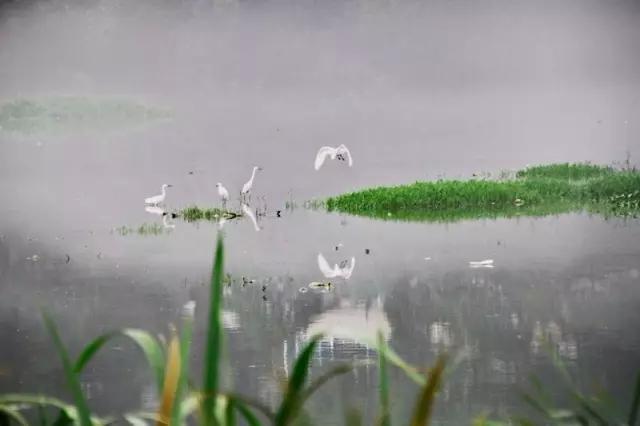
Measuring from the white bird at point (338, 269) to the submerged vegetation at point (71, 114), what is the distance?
82 centimetres

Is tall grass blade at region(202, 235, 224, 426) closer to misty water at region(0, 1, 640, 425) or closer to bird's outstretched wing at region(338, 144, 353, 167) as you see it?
misty water at region(0, 1, 640, 425)

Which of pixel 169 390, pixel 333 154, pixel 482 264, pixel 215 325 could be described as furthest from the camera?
pixel 333 154

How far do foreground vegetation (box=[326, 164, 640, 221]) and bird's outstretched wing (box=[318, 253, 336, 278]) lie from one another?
19 centimetres

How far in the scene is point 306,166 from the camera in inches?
118

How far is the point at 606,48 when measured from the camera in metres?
2.87

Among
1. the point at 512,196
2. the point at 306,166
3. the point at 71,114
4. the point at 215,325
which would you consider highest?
the point at 71,114

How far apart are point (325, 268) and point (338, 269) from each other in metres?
0.05

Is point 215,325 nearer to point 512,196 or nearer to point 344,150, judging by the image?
point 344,150

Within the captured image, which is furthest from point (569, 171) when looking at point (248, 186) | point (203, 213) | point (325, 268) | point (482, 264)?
point (203, 213)

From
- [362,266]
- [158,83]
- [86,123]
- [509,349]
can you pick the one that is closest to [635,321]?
[509,349]

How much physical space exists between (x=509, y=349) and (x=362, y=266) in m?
0.58

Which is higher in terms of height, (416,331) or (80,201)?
(80,201)

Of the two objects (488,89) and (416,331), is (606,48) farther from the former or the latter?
(416,331)

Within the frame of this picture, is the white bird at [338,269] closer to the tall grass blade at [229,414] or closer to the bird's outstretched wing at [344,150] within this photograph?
the bird's outstretched wing at [344,150]
